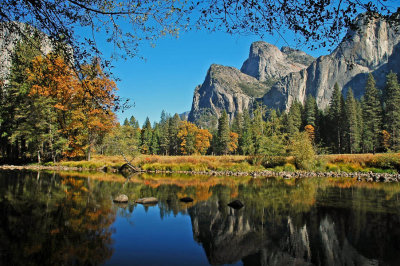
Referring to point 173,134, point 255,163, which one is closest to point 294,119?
point 173,134

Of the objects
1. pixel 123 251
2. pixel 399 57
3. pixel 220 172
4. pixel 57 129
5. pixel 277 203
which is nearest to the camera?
pixel 123 251

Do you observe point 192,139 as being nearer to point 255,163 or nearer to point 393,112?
point 255,163

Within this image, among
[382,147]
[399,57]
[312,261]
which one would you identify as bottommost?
[312,261]

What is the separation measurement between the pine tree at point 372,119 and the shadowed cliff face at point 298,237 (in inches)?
1874

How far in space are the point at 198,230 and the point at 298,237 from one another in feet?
9.91

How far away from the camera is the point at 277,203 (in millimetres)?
11984

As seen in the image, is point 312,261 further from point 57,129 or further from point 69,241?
point 57,129

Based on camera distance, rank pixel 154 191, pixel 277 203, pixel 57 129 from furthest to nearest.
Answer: pixel 57 129 → pixel 154 191 → pixel 277 203

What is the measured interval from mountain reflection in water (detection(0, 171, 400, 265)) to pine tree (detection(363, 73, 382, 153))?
1733 inches

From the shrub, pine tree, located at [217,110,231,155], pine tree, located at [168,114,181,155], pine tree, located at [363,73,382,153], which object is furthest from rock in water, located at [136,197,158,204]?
pine tree, located at [168,114,181,155]

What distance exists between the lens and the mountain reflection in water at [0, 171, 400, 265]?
20.1 ft

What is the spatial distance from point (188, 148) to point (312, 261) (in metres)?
65.2

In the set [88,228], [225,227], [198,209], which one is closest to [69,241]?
[88,228]

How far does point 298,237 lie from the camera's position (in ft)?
25.1
